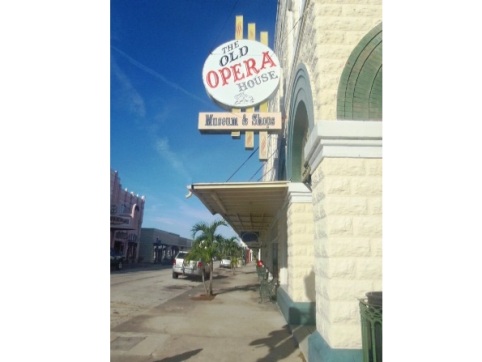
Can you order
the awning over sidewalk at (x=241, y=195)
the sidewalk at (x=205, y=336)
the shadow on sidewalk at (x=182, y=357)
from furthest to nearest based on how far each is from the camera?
the awning over sidewalk at (x=241, y=195)
the sidewalk at (x=205, y=336)
the shadow on sidewalk at (x=182, y=357)

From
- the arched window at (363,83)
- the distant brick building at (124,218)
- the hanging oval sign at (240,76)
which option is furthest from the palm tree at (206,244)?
the distant brick building at (124,218)

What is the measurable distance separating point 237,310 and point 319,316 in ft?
19.8

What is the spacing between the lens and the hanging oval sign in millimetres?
9133

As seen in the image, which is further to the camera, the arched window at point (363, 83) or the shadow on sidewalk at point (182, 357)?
the shadow on sidewalk at point (182, 357)

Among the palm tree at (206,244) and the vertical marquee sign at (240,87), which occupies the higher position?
the vertical marquee sign at (240,87)

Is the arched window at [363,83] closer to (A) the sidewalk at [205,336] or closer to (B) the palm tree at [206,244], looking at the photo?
(A) the sidewalk at [205,336]

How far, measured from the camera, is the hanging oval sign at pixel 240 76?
30.0 feet

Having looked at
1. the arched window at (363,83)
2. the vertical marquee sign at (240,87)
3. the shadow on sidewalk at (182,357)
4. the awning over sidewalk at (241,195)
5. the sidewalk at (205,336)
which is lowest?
the sidewalk at (205,336)

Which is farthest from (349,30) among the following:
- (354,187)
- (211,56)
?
(211,56)

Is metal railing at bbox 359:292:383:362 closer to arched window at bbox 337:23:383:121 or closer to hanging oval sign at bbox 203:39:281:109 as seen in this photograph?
arched window at bbox 337:23:383:121

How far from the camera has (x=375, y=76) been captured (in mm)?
4168

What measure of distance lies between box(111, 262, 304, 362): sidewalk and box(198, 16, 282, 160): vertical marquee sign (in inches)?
184

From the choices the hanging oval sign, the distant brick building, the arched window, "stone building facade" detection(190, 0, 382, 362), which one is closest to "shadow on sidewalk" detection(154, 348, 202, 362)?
"stone building facade" detection(190, 0, 382, 362)

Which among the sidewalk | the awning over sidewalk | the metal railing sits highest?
the awning over sidewalk
